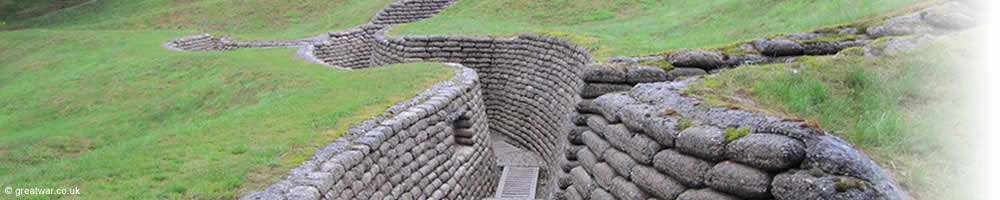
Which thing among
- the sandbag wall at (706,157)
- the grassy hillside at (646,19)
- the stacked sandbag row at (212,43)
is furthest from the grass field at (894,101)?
the stacked sandbag row at (212,43)

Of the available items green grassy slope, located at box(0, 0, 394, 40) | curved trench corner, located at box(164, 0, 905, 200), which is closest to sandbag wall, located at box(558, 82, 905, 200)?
curved trench corner, located at box(164, 0, 905, 200)

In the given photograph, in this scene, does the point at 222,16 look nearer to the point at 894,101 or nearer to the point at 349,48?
the point at 349,48

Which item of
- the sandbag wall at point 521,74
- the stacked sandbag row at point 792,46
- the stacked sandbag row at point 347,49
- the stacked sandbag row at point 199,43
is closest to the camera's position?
the stacked sandbag row at point 792,46

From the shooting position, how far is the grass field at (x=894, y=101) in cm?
320

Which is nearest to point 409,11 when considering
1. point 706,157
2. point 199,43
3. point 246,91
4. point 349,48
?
point 349,48

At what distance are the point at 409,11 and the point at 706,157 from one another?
2544 centimetres

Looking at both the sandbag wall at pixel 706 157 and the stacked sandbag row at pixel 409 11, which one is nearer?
the sandbag wall at pixel 706 157

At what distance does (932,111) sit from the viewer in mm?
3838

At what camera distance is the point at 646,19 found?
17.7 meters

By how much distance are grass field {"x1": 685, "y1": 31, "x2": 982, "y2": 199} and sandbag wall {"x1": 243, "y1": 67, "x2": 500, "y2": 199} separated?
409cm

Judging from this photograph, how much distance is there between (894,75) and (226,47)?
27006mm

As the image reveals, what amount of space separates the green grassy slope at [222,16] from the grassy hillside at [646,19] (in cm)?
718

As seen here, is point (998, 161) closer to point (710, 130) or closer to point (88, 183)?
point (710, 130)

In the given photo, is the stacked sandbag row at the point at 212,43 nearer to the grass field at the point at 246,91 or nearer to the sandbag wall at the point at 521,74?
the grass field at the point at 246,91
